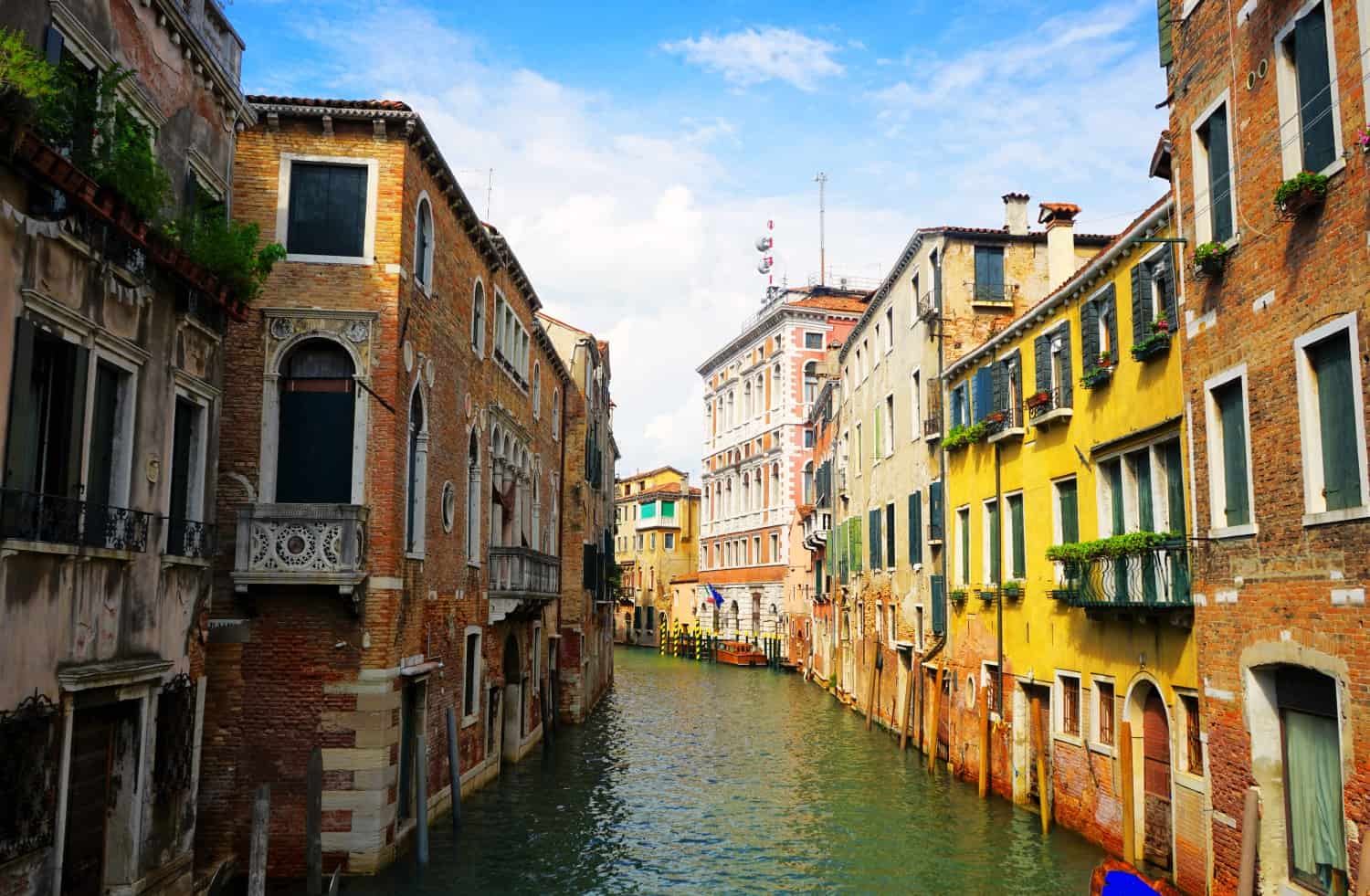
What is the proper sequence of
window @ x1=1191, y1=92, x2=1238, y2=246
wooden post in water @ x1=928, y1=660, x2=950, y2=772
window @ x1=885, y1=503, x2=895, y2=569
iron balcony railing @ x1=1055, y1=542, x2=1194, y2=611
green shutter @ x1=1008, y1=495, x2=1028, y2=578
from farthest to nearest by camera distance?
1. window @ x1=885, y1=503, x2=895, y2=569
2. wooden post in water @ x1=928, y1=660, x2=950, y2=772
3. green shutter @ x1=1008, y1=495, x2=1028, y2=578
4. iron balcony railing @ x1=1055, y1=542, x2=1194, y2=611
5. window @ x1=1191, y1=92, x2=1238, y2=246

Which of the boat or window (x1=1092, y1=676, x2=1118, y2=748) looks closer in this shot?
window (x1=1092, y1=676, x2=1118, y2=748)

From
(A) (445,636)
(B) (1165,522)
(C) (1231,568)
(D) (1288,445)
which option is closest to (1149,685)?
(B) (1165,522)

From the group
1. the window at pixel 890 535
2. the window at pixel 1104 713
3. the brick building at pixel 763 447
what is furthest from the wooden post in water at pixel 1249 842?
the brick building at pixel 763 447

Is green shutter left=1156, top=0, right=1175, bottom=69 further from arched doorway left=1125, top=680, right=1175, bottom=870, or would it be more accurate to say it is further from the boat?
the boat

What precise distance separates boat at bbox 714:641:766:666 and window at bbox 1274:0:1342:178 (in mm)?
41073

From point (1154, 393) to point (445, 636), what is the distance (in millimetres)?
9349

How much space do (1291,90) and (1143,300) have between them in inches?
141

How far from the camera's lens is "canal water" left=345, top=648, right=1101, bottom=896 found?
1319 cm

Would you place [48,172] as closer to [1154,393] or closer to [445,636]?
[445,636]

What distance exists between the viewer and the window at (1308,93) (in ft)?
28.2

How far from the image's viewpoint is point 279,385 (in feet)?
40.4

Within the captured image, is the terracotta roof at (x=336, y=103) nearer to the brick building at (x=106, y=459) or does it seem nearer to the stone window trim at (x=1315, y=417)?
the brick building at (x=106, y=459)

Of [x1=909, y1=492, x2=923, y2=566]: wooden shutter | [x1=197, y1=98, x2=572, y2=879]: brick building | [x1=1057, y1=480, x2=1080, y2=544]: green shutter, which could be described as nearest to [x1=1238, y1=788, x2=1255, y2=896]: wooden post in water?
[x1=1057, y1=480, x2=1080, y2=544]: green shutter

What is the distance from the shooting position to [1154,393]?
40.5 ft
